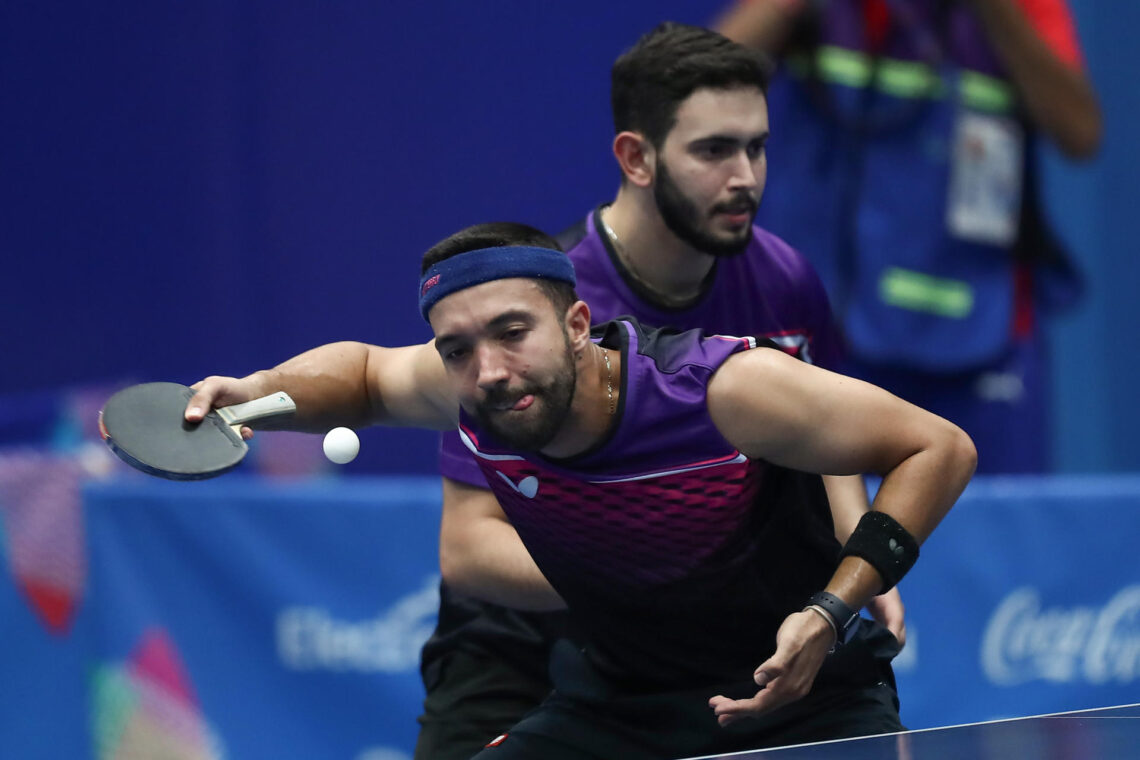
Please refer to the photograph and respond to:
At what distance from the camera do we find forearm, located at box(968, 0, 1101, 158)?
5105 millimetres

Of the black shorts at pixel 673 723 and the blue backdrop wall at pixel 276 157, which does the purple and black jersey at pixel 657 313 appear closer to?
the black shorts at pixel 673 723

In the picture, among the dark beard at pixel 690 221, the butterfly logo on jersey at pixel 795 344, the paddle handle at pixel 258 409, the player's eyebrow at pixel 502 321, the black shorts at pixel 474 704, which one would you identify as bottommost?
the black shorts at pixel 474 704

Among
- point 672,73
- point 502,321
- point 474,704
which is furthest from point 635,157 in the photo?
point 474,704

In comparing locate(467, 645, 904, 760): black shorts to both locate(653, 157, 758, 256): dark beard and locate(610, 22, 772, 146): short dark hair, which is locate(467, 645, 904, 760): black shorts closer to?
locate(653, 157, 758, 256): dark beard

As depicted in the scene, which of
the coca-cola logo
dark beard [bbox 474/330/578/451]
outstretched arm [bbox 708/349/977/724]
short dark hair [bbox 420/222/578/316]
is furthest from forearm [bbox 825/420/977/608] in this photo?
the coca-cola logo

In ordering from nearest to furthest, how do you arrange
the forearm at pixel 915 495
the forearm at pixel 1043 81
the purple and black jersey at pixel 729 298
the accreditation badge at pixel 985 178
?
the forearm at pixel 915 495 → the purple and black jersey at pixel 729 298 → the forearm at pixel 1043 81 → the accreditation badge at pixel 985 178

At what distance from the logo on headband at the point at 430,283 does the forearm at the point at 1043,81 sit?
2939mm

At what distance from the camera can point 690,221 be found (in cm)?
333

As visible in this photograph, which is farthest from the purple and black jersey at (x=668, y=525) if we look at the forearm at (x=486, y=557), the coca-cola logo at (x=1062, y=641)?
the coca-cola logo at (x=1062, y=641)

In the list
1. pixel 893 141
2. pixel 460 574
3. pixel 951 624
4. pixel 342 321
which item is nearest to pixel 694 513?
pixel 460 574

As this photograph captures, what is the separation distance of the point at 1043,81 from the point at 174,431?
3431mm

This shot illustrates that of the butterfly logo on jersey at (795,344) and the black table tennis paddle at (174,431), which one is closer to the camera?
the black table tennis paddle at (174,431)

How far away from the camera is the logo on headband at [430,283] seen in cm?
276

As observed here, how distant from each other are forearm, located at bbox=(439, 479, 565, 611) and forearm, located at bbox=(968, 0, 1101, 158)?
2686mm
